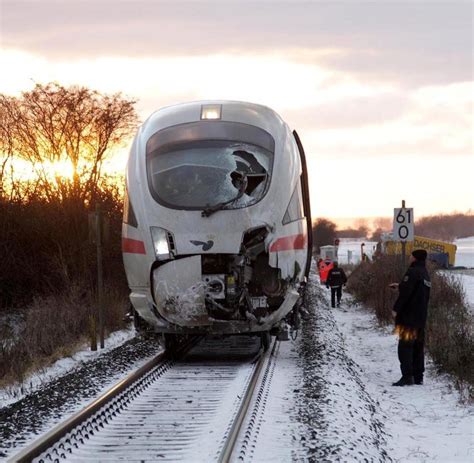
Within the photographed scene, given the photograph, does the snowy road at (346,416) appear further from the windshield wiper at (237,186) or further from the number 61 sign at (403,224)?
the number 61 sign at (403,224)

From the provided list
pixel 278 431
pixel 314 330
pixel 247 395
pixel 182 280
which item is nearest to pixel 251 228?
pixel 182 280

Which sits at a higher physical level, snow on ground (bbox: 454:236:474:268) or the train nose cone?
the train nose cone

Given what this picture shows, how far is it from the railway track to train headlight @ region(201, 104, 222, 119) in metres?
3.64

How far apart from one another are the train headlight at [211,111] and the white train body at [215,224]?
0.01 meters

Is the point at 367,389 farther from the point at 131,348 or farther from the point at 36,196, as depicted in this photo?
the point at 36,196

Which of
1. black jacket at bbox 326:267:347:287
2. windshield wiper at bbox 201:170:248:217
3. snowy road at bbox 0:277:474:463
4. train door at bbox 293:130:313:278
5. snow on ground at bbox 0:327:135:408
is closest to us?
snowy road at bbox 0:277:474:463

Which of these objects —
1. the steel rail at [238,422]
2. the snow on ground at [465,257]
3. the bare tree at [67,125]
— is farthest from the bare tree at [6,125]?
the snow on ground at [465,257]

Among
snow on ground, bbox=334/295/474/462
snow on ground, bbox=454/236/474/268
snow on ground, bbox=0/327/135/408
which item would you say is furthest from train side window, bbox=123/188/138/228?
snow on ground, bbox=454/236/474/268

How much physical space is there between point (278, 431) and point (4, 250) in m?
17.2

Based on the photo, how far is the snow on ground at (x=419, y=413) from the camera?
263 inches

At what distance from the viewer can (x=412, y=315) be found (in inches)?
380

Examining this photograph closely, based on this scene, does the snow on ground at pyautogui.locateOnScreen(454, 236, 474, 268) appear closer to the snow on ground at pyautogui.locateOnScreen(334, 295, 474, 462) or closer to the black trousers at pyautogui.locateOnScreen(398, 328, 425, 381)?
the snow on ground at pyautogui.locateOnScreen(334, 295, 474, 462)

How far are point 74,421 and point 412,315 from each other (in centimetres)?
488

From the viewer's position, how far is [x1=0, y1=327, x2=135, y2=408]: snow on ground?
28.6 feet
